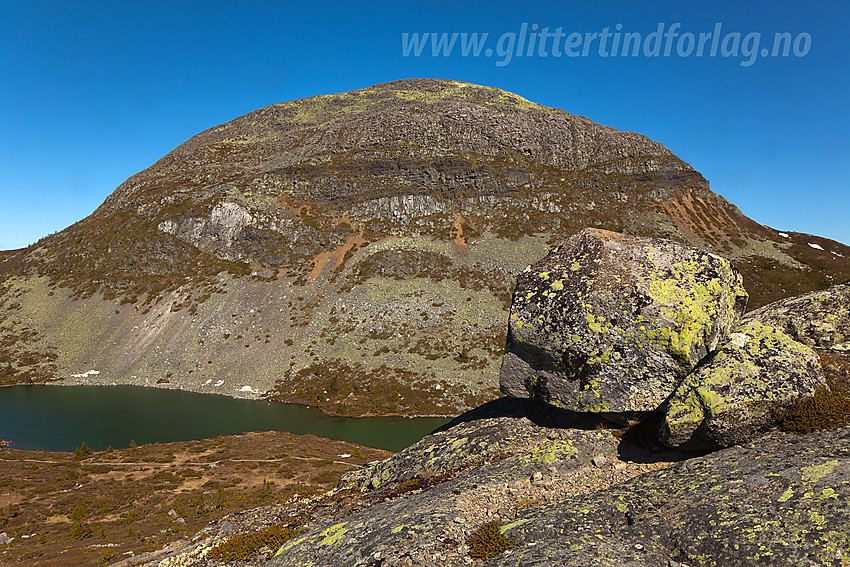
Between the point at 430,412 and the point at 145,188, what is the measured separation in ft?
359

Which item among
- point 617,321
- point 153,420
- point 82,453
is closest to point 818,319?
point 617,321

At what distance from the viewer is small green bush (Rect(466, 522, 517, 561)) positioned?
7.93m

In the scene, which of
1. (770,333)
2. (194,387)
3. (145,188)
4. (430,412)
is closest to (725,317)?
(770,333)

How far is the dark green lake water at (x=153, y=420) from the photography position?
47.2 meters

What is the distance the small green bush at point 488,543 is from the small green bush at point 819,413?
22.3ft

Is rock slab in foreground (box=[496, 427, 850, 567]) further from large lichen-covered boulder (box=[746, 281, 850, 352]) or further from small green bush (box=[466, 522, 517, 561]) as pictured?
large lichen-covered boulder (box=[746, 281, 850, 352])

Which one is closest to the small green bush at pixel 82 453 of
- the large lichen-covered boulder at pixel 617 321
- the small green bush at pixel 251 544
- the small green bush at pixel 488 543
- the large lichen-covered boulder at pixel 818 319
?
the small green bush at pixel 251 544

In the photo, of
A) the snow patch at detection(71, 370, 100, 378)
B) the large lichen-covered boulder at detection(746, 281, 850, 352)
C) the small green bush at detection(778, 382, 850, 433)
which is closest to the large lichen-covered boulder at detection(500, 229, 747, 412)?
the large lichen-covered boulder at detection(746, 281, 850, 352)

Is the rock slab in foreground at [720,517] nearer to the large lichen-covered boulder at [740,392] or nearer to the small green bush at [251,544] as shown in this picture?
the large lichen-covered boulder at [740,392]

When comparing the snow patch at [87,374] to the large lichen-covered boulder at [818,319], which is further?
the snow patch at [87,374]

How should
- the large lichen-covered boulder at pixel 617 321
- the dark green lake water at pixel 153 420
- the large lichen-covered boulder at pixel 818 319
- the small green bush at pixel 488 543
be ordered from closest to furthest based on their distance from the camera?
the small green bush at pixel 488 543, the large lichen-covered boulder at pixel 818 319, the large lichen-covered boulder at pixel 617 321, the dark green lake water at pixel 153 420

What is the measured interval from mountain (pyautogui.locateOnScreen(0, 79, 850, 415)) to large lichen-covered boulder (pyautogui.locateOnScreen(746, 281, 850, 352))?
46.1 metres

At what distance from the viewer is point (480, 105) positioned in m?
138

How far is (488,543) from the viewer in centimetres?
818
